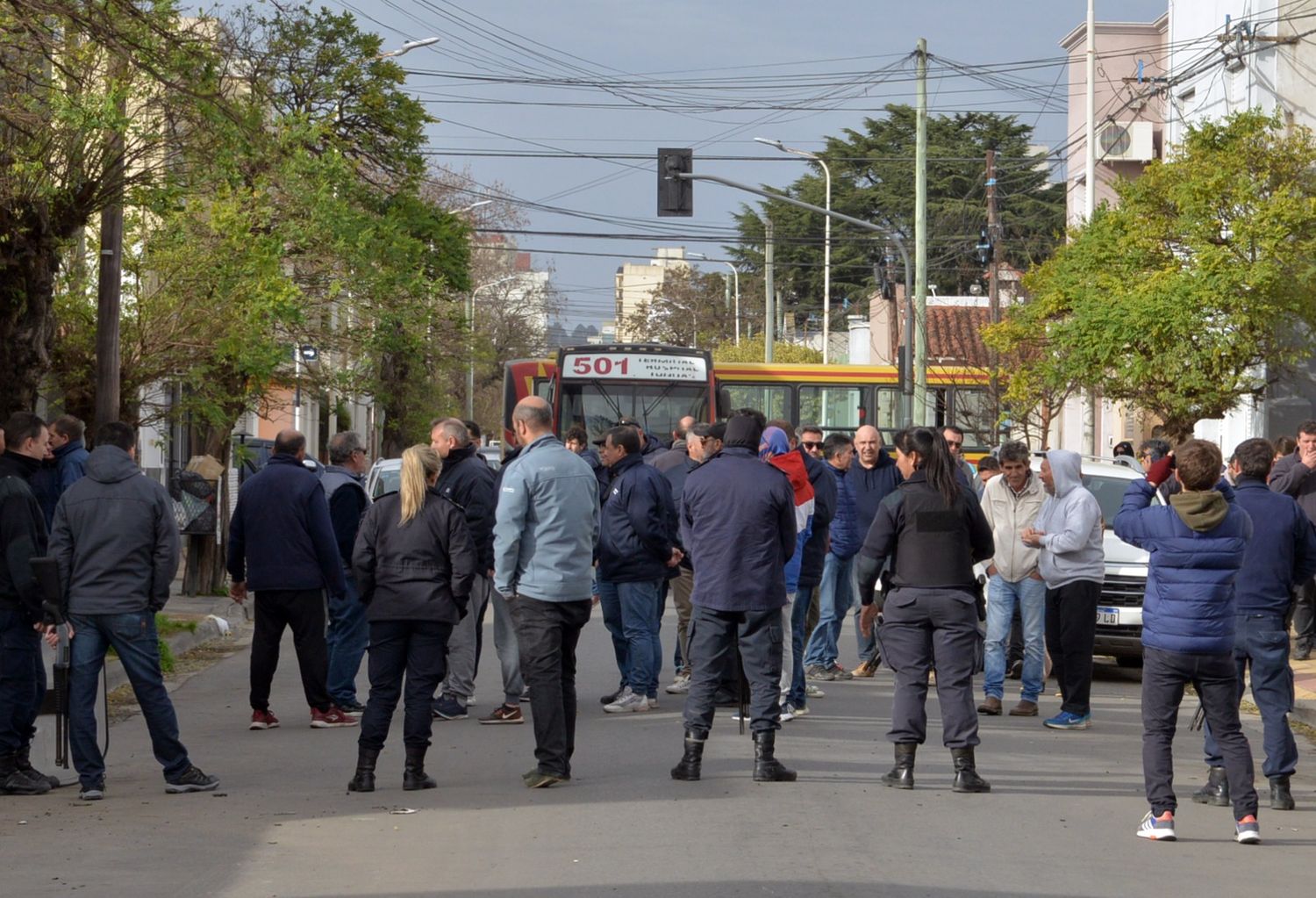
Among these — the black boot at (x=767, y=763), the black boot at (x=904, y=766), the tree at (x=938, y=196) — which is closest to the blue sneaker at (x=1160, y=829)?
the black boot at (x=904, y=766)

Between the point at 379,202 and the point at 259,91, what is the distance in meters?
22.0

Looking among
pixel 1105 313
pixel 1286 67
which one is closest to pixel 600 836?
pixel 1105 313

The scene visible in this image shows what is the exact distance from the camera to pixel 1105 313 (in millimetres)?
26312

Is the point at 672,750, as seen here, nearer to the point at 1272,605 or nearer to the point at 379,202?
the point at 1272,605

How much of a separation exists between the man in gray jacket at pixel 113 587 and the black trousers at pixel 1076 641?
5.65 metres

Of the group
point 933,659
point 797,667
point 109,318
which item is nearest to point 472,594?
point 797,667

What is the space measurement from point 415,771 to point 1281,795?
4.40 metres

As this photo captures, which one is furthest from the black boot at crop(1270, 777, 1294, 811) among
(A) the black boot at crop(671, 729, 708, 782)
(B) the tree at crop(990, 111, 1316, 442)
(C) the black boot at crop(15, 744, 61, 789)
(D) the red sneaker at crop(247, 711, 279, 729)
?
(B) the tree at crop(990, 111, 1316, 442)

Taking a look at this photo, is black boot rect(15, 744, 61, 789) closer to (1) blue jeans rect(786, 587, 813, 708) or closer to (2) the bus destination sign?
(1) blue jeans rect(786, 587, 813, 708)

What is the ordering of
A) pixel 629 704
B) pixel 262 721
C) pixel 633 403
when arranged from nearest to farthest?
1. pixel 262 721
2. pixel 629 704
3. pixel 633 403

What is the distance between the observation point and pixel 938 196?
63906 mm

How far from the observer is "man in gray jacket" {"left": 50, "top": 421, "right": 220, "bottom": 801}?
8.83 meters

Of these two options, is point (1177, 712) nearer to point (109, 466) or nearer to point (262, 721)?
point (109, 466)

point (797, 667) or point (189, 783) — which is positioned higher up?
point (797, 667)
